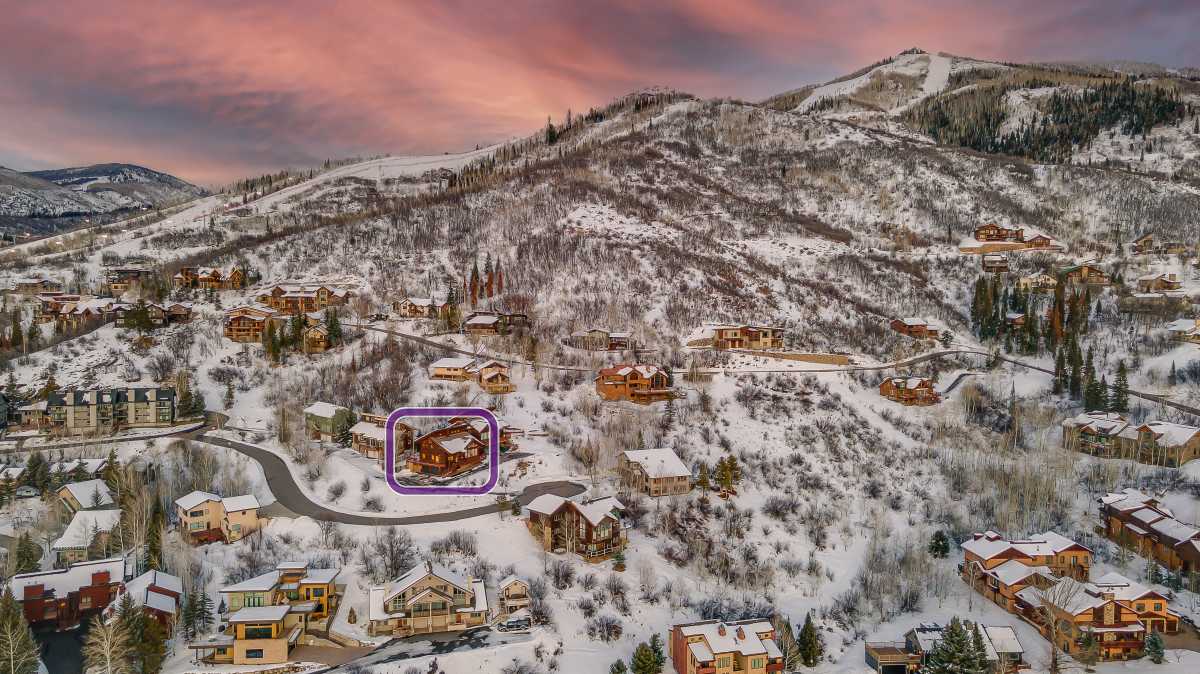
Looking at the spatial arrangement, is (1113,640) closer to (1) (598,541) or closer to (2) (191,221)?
(1) (598,541)

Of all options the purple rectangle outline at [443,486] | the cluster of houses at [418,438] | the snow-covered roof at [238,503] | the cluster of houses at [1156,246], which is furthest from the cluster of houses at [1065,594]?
the cluster of houses at [1156,246]

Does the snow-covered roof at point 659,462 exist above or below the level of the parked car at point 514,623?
above

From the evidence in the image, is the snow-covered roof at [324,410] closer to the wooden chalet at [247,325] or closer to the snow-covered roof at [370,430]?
the snow-covered roof at [370,430]

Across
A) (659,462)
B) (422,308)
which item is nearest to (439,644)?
(659,462)

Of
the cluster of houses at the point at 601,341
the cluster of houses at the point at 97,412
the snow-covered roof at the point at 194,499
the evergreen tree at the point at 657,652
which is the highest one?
the cluster of houses at the point at 601,341

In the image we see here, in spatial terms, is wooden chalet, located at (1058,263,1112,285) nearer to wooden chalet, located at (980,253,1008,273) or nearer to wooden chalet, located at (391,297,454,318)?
wooden chalet, located at (980,253,1008,273)

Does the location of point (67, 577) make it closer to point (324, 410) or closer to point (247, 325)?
point (324, 410)

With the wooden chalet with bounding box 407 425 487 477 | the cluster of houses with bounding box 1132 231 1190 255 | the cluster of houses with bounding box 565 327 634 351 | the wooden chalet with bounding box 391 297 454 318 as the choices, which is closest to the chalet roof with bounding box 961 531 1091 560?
the wooden chalet with bounding box 407 425 487 477
